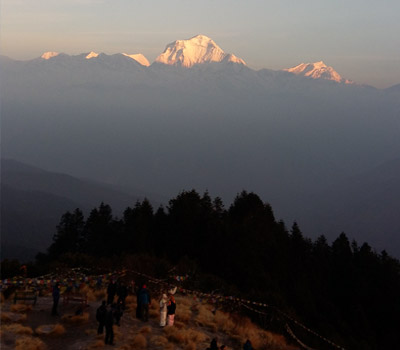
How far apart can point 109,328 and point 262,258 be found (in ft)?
113

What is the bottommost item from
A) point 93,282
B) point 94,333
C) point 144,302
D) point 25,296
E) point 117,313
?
point 94,333

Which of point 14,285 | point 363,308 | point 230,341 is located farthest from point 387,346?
point 14,285

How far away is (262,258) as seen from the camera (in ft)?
169

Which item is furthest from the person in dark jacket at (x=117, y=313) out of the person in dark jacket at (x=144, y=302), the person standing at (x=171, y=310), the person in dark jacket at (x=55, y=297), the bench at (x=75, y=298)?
the person in dark jacket at (x=55, y=297)

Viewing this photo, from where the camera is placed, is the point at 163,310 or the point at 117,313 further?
the point at 163,310

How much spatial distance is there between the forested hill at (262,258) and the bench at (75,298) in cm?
1163

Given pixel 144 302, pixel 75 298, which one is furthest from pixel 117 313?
pixel 75 298

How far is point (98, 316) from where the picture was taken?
1942 cm

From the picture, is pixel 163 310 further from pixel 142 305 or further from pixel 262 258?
pixel 262 258

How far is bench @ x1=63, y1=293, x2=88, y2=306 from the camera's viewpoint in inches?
914

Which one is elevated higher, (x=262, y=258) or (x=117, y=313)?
(x=262, y=258)

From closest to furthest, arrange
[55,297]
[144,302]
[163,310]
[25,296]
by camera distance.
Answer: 1. [55,297]
2. [163,310]
3. [144,302]
4. [25,296]

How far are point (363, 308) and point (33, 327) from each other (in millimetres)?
41701

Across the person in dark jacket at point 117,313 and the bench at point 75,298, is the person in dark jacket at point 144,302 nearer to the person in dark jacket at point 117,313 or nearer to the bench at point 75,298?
the person in dark jacket at point 117,313
